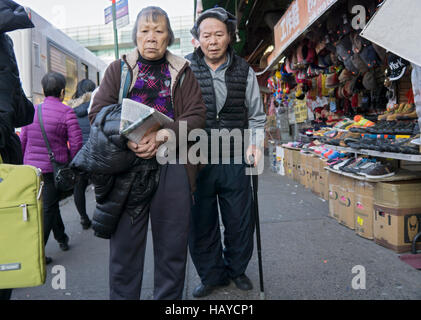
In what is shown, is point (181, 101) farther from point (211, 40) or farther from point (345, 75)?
point (345, 75)

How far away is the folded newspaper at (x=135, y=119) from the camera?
1.57m

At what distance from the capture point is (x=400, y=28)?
2143 millimetres

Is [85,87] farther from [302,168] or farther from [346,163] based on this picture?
[302,168]

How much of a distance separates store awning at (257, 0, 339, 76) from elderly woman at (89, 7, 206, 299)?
2.09 metres

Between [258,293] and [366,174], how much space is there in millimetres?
1829

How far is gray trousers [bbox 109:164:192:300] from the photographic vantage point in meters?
1.89

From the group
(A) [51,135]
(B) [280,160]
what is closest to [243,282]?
(A) [51,135]

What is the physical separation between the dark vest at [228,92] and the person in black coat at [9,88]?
4.05ft

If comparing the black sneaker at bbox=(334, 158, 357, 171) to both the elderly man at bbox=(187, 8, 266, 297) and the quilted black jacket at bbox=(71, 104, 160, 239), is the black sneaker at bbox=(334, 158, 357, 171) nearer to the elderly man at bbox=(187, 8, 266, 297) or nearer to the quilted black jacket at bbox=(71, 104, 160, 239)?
the elderly man at bbox=(187, 8, 266, 297)

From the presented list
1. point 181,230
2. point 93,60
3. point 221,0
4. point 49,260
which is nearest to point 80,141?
point 49,260

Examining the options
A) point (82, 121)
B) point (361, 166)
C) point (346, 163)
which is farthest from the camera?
point (82, 121)

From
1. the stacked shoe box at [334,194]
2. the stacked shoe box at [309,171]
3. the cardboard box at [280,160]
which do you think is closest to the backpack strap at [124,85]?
the stacked shoe box at [334,194]

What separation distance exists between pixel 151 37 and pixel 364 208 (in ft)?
9.90

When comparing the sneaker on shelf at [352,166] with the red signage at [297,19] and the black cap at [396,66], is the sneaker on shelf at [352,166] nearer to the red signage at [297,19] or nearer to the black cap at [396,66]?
the black cap at [396,66]
